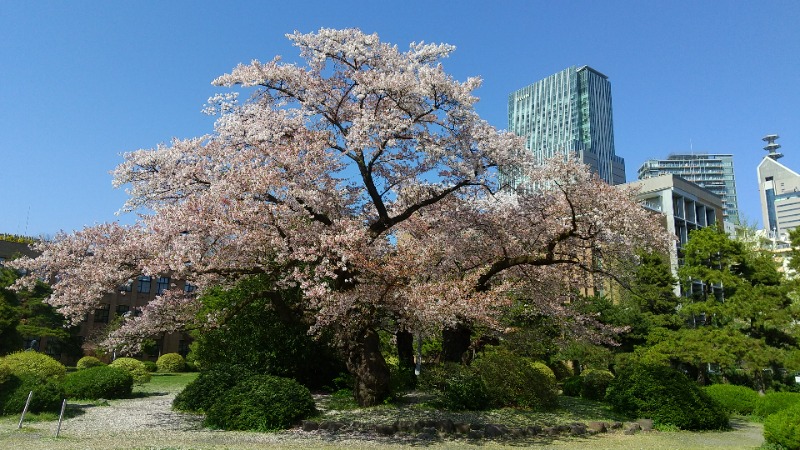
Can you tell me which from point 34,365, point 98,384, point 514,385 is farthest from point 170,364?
point 514,385

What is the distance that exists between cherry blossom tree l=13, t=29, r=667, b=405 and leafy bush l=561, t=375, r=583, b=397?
6717 mm

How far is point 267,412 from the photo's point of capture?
13297 millimetres

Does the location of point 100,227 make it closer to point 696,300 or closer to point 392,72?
point 392,72

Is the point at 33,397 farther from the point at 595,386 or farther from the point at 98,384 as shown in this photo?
the point at 595,386

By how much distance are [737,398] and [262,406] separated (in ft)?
55.1

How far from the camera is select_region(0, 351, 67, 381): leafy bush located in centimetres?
1781

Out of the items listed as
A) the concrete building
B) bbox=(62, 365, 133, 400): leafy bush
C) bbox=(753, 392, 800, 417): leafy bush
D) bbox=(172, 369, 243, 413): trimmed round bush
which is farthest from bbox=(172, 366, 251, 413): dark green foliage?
the concrete building

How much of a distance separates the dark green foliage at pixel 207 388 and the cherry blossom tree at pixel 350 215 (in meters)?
1.92

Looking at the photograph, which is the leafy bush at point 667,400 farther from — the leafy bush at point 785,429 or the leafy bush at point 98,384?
the leafy bush at point 98,384

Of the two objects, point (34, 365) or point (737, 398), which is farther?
point (737, 398)

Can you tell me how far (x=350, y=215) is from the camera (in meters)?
16.4

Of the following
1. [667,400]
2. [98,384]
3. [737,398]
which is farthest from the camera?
[737,398]

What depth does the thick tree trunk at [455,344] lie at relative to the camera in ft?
61.3

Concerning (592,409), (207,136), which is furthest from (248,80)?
(592,409)
